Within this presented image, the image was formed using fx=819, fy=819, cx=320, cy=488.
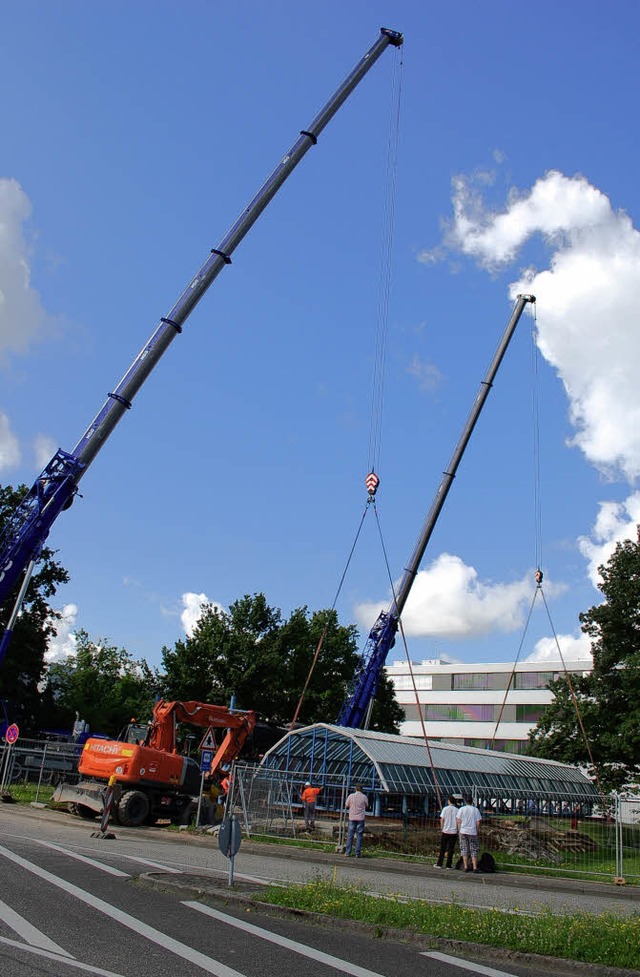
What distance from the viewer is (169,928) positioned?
8.45m

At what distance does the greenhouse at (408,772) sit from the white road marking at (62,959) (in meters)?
15.3

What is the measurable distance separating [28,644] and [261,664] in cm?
1442

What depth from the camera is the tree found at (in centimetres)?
3619

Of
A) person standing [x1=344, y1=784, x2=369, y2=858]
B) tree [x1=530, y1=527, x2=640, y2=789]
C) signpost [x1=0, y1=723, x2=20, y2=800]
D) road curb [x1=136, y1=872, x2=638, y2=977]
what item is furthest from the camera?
tree [x1=530, y1=527, x2=640, y2=789]

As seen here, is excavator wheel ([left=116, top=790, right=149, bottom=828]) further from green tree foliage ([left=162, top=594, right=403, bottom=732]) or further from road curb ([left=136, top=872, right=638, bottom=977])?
green tree foliage ([left=162, top=594, right=403, bottom=732])

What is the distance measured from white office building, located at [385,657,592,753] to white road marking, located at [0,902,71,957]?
56035mm

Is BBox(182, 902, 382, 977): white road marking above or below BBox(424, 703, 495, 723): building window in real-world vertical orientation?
below

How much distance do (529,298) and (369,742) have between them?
22124 millimetres

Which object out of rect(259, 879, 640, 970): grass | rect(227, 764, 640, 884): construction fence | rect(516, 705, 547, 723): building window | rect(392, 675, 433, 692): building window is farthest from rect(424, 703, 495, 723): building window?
rect(259, 879, 640, 970): grass

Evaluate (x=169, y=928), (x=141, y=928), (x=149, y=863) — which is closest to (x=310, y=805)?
(x=149, y=863)

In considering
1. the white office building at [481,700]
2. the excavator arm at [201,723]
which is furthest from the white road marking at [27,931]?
the white office building at [481,700]

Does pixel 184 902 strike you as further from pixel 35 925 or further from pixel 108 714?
pixel 108 714

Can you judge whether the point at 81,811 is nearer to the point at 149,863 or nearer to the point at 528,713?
the point at 149,863

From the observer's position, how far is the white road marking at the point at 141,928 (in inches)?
273
